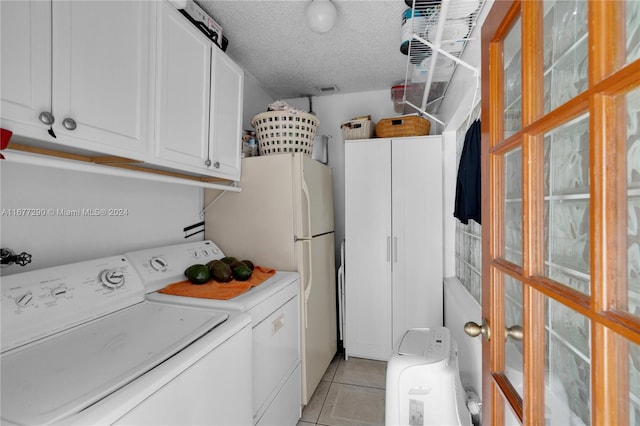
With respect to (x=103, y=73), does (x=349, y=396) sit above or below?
below

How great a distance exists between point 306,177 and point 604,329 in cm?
170

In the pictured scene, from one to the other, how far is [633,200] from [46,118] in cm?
138

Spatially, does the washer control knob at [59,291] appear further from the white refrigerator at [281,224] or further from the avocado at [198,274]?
the white refrigerator at [281,224]

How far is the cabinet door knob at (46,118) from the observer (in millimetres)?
857

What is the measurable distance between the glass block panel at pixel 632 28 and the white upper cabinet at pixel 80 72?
1.36 m

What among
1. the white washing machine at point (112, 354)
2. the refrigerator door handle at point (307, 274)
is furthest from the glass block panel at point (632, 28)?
the refrigerator door handle at point (307, 274)

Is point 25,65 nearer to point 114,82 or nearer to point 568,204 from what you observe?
point 114,82

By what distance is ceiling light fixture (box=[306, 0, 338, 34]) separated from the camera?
1622mm

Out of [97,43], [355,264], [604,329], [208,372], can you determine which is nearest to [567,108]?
[604,329]

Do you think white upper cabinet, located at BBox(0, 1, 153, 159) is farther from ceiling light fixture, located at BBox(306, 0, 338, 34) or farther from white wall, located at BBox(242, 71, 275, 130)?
white wall, located at BBox(242, 71, 275, 130)

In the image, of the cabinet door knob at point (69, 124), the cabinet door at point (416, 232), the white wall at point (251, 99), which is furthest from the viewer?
the white wall at point (251, 99)

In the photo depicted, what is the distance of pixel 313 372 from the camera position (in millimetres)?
2064

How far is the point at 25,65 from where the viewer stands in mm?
830

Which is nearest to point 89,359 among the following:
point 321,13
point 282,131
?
A: point 282,131
